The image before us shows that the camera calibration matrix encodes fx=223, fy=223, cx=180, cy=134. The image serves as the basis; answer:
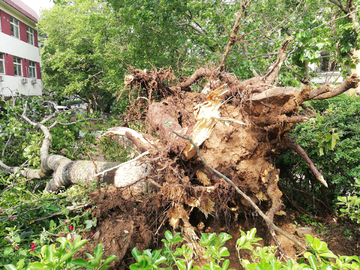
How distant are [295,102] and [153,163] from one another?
174cm

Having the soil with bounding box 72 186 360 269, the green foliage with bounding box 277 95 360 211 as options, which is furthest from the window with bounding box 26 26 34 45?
the green foliage with bounding box 277 95 360 211

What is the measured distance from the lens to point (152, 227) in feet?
9.74

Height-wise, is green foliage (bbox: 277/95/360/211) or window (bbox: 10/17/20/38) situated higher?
window (bbox: 10/17/20/38)

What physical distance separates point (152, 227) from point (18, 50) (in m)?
17.8

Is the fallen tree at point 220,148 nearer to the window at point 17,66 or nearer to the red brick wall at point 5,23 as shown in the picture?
the red brick wall at point 5,23

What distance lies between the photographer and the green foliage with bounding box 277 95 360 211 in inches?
114

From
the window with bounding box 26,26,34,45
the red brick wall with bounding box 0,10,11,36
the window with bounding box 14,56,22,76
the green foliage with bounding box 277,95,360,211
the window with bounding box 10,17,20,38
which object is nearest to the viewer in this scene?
the green foliage with bounding box 277,95,360,211

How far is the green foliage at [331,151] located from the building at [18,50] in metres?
13.3

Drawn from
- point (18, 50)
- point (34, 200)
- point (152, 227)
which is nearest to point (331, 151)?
point (152, 227)

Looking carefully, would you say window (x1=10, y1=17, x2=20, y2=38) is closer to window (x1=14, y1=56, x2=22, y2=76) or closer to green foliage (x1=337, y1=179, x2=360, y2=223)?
window (x1=14, y1=56, x2=22, y2=76)

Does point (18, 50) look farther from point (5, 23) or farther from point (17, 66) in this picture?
point (5, 23)

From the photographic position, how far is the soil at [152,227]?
8.77 ft

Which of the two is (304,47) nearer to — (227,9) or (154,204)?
(227,9)

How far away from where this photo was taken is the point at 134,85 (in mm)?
4035
